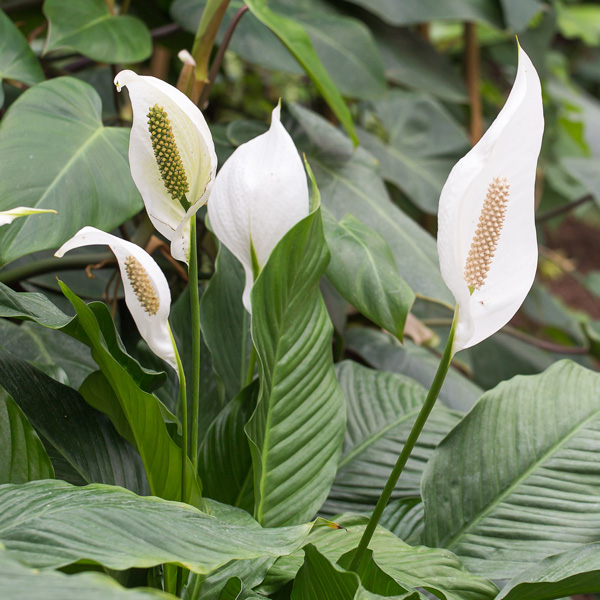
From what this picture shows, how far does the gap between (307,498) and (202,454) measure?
0.11 m

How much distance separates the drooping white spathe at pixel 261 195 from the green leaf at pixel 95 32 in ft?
1.34

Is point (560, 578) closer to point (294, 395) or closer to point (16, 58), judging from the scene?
point (294, 395)

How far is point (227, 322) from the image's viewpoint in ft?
2.33

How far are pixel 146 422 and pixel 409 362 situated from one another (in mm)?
561

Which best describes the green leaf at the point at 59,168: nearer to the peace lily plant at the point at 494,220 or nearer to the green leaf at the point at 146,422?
the green leaf at the point at 146,422

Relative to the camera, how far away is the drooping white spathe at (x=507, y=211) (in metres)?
0.37

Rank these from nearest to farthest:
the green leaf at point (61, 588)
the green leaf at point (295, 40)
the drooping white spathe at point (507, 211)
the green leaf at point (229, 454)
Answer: the green leaf at point (61, 588) < the drooping white spathe at point (507, 211) < the green leaf at point (229, 454) < the green leaf at point (295, 40)

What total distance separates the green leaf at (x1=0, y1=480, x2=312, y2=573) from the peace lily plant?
14 cm

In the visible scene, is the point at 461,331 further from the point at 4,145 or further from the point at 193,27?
the point at 193,27

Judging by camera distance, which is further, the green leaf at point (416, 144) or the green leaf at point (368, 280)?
the green leaf at point (416, 144)

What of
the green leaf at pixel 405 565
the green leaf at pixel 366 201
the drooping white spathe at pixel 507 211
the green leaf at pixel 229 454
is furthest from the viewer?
the green leaf at pixel 366 201

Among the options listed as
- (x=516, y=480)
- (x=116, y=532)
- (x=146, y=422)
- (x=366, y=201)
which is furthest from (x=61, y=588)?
(x=366, y=201)

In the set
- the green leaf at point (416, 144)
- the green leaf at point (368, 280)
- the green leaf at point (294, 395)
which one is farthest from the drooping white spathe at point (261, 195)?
the green leaf at point (416, 144)

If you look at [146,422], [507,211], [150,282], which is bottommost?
[146,422]
